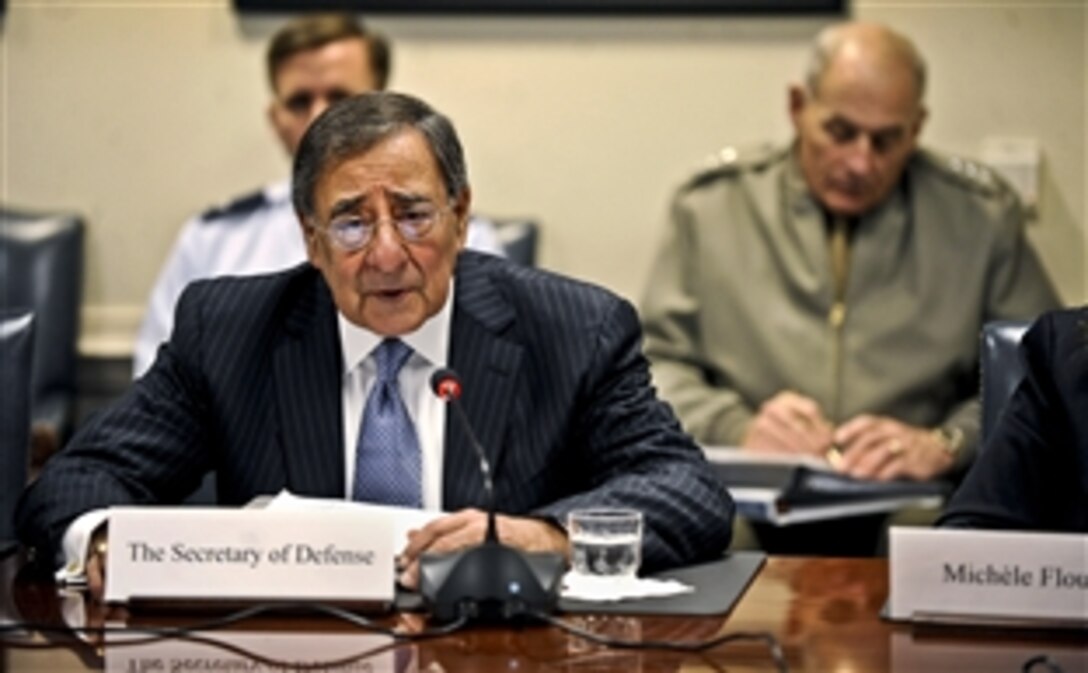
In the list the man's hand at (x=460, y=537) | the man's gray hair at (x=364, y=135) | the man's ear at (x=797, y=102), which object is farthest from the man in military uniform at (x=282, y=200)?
the man's hand at (x=460, y=537)

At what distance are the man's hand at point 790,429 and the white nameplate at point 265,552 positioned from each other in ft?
6.50

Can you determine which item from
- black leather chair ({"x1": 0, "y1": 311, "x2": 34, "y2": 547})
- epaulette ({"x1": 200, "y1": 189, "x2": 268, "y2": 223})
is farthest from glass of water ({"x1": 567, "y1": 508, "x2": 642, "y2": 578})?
epaulette ({"x1": 200, "y1": 189, "x2": 268, "y2": 223})

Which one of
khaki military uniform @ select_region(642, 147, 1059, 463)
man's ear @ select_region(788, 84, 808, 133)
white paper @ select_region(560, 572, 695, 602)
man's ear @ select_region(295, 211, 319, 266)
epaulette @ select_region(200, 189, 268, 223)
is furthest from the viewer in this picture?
epaulette @ select_region(200, 189, 268, 223)

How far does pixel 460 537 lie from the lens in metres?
2.54

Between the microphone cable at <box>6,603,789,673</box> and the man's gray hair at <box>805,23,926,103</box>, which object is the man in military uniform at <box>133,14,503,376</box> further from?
the microphone cable at <box>6,603,789,673</box>

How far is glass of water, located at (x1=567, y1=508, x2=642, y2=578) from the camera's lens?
8.44ft

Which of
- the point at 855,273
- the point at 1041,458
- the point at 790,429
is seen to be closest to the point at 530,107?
the point at 855,273

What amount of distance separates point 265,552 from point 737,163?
2.54m

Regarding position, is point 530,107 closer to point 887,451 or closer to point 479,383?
point 887,451

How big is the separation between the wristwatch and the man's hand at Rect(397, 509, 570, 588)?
1.85 m

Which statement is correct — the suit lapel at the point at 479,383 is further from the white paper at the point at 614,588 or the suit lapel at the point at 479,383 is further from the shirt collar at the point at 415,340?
the white paper at the point at 614,588

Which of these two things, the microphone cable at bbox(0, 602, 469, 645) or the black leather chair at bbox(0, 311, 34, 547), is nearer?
the microphone cable at bbox(0, 602, 469, 645)

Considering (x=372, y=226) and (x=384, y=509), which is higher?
(x=372, y=226)

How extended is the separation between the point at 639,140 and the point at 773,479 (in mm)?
1414
